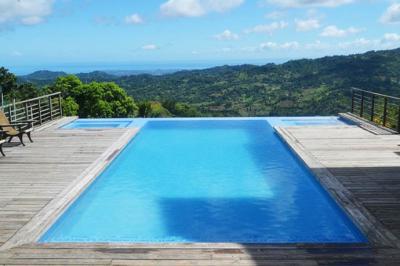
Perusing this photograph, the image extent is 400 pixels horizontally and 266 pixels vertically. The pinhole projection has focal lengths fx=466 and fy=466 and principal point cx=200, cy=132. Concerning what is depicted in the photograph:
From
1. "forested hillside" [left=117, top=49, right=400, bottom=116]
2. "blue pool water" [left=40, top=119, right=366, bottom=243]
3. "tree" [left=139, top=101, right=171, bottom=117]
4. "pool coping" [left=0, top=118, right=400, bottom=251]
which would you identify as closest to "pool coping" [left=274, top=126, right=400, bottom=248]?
"pool coping" [left=0, top=118, right=400, bottom=251]

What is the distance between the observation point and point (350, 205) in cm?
536

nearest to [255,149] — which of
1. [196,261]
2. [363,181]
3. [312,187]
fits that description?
[312,187]

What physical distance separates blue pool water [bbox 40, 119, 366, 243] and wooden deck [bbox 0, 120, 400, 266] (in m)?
0.31

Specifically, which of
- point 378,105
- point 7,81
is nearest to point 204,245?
point 378,105

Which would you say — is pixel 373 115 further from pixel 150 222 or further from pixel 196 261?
pixel 196 261

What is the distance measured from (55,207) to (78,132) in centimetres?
566

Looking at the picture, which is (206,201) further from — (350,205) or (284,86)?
(284,86)

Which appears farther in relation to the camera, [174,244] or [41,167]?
[41,167]

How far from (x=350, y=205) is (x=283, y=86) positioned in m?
30.2

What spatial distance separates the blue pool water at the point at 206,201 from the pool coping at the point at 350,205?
102 mm

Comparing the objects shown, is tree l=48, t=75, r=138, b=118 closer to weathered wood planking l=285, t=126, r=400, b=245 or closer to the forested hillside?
the forested hillside

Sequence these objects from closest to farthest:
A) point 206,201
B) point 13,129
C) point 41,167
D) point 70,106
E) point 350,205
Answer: point 350,205, point 206,201, point 41,167, point 13,129, point 70,106

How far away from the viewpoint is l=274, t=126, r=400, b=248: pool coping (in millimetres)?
4309

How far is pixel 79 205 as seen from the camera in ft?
20.0
